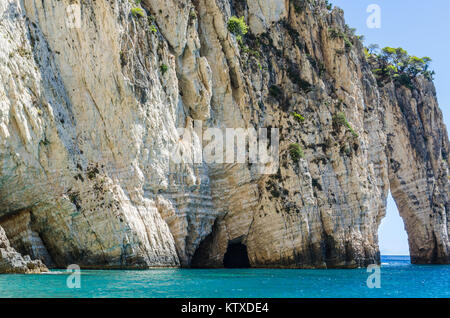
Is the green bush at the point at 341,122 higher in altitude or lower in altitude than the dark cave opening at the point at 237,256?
higher

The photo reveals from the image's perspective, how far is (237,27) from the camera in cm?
4822

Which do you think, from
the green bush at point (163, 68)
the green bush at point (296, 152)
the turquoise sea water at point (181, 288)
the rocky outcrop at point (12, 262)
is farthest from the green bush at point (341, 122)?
the rocky outcrop at point (12, 262)

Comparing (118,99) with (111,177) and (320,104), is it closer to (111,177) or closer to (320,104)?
(111,177)

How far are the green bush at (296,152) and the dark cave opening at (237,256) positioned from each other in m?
8.97

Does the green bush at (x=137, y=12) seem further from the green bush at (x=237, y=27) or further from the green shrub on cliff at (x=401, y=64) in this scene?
the green shrub on cliff at (x=401, y=64)

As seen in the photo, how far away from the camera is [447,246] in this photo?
62719mm

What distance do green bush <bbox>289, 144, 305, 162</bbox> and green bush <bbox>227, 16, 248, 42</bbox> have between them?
10439 millimetres

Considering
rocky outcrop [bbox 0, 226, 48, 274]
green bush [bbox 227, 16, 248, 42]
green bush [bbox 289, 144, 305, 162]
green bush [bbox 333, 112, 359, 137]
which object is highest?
green bush [bbox 227, 16, 248, 42]

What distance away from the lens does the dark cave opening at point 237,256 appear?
4875 centimetres

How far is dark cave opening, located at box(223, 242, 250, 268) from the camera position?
48.8 meters

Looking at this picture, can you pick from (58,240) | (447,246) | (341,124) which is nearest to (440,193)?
(447,246)

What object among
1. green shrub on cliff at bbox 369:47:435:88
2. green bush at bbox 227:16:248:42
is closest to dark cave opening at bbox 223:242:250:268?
green bush at bbox 227:16:248:42

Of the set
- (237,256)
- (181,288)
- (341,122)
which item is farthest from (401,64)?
(181,288)

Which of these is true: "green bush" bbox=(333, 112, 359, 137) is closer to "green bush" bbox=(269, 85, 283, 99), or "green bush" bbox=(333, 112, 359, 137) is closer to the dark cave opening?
"green bush" bbox=(269, 85, 283, 99)
